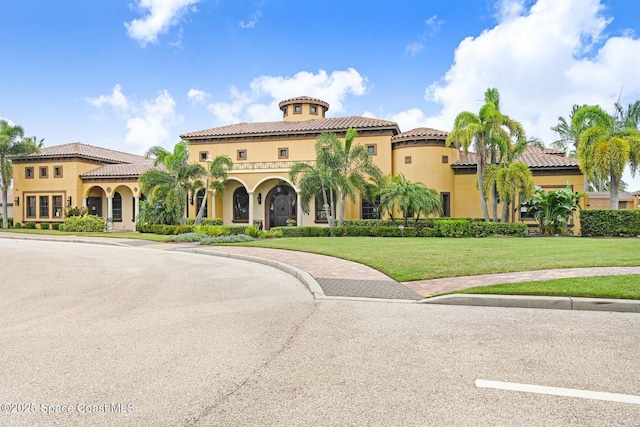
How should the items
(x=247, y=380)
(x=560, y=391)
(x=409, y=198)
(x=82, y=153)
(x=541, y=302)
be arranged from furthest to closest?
1. (x=82, y=153)
2. (x=409, y=198)
3. (x=541, y=302)
4. (x=247, y=380)
5. (x=560, y=391)

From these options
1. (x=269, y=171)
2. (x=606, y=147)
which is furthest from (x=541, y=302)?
(x=269, y=171)

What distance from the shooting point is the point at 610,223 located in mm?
21438

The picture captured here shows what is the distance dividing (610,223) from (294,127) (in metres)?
20.9

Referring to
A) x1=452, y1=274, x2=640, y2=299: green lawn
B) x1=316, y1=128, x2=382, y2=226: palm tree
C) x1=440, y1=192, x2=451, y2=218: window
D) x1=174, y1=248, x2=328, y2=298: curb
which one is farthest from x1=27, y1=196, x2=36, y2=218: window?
x1=452, y1=274, x2=640, y2=299: green lawn

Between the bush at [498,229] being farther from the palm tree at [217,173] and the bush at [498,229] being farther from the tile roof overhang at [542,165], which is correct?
the palm tree at [217,173]

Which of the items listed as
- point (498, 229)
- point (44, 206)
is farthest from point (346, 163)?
point (44, 206)

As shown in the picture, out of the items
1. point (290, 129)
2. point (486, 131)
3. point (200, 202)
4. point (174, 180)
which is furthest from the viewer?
point (200, 202)

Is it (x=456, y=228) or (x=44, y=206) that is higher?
(x=44, y=206)

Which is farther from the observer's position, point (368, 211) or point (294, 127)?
point (294, 127)

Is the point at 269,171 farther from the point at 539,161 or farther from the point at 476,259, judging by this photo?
the point at 476,259

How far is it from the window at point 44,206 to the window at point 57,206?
0.72 metres

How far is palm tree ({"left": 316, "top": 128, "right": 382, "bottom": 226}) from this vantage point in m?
26.1

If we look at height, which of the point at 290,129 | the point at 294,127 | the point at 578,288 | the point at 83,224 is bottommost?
the point at 578,288

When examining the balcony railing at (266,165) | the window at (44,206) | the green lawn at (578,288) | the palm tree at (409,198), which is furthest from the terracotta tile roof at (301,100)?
the green lawn at (578,288)
